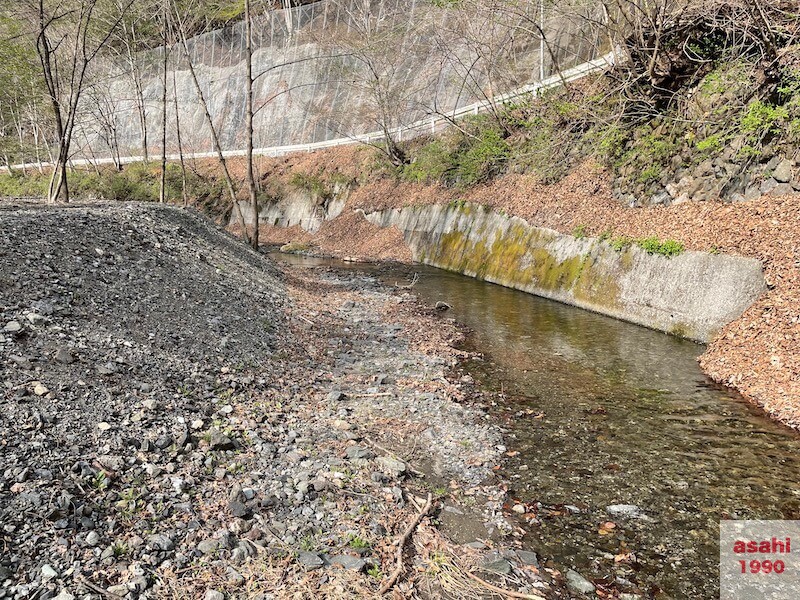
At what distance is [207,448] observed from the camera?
16.8 feet

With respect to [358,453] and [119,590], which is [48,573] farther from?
[358,453]

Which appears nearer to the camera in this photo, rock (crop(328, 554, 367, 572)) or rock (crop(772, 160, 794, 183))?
rock (crop(328, 554, 367, 572))

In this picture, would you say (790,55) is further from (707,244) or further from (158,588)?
(158,588)

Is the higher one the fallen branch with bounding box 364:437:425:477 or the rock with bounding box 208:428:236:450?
the rock with bounding box 208:428:236:450

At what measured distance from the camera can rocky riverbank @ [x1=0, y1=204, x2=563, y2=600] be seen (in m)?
3.63

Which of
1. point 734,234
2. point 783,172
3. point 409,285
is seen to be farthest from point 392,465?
point 409,285

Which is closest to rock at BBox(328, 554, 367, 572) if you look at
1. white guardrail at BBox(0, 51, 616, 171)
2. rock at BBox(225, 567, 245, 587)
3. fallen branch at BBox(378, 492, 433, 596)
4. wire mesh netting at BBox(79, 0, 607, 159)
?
fallen branch at BBox(378, 492, 433, 596)

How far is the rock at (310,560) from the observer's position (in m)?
3.82

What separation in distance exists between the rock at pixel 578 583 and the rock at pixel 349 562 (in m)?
1.70

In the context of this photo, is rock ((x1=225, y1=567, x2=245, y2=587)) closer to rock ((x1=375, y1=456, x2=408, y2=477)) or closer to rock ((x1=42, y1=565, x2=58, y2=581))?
rock ((x1=42, y1=565, x2=58, y2=581))

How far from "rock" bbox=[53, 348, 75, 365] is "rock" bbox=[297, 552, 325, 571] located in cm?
373

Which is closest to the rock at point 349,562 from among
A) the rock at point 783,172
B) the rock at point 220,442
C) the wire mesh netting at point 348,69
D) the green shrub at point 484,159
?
the rock at point 220,442

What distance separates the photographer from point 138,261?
9.61m

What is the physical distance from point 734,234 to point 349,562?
33.2 ft
